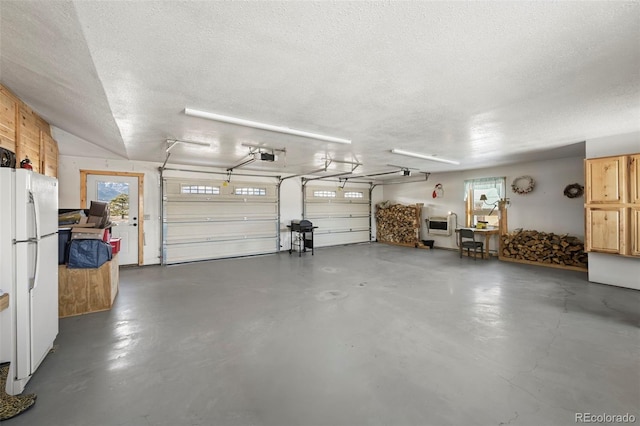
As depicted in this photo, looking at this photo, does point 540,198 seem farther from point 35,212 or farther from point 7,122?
point 7,122

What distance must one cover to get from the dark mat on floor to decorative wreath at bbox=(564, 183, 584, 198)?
27.8 ft

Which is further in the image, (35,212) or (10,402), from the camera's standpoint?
(35,212)

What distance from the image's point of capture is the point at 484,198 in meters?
7.22

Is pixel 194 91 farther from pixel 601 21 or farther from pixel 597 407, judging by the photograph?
pixel 597 407

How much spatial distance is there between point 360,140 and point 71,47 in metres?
3.25

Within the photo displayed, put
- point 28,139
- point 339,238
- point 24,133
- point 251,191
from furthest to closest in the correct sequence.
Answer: point 339,238
point 251,191
point 28,139
point 24,133

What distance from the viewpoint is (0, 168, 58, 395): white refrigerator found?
69.7 inches

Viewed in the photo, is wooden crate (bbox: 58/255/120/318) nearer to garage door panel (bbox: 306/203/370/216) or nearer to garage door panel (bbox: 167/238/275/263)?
garage door panel (bbox: 167/238/275/263)

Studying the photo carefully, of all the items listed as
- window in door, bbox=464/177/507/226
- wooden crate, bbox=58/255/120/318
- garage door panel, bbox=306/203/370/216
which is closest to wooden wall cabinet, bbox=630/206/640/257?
window in door, bbox=464/177/507/226

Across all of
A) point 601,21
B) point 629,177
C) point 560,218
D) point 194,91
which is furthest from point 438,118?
point 560,218

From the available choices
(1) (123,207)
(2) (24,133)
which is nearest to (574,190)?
(2) (24,133)

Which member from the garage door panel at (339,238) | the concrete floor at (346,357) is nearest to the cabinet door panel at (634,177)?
the concrete floor at (346,357)

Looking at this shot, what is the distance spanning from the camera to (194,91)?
2326mm

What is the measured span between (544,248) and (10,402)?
812 centimetres
